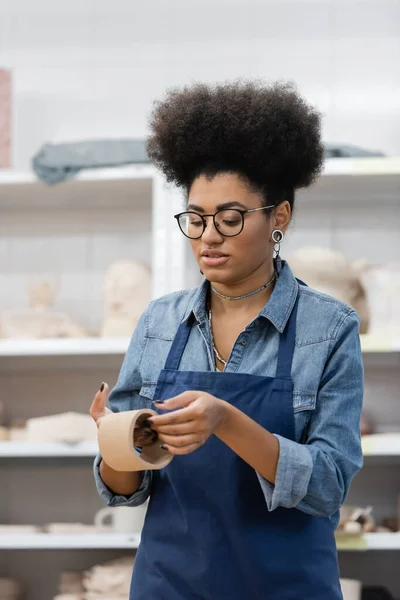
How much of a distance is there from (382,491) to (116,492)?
1.68m

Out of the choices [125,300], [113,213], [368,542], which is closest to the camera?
[368,542]

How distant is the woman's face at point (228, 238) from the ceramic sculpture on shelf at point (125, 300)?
4.41ft

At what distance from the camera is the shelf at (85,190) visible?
2.63m

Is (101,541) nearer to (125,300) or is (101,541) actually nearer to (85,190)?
(125,300)

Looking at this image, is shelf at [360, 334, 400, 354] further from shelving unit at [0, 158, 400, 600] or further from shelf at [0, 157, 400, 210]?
shelf at [0, 157, 400, 210]

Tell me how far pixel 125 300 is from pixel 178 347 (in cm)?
131

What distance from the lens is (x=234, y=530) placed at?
122 centimetres

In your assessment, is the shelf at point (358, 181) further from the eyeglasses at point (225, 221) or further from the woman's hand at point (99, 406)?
the woman's hand at point (99, 406)

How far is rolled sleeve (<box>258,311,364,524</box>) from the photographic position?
1143mm

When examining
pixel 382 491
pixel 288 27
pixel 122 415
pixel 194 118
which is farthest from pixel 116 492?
pixel 288 27

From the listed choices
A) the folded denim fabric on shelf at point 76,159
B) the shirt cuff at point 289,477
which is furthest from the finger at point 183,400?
the folded denim fabric on shelf at point 76,159

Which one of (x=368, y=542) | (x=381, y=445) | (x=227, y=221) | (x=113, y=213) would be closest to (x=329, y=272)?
(x=381, y=445)

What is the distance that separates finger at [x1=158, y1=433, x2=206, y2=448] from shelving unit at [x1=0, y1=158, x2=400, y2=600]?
1.47m

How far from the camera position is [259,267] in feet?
4.33
